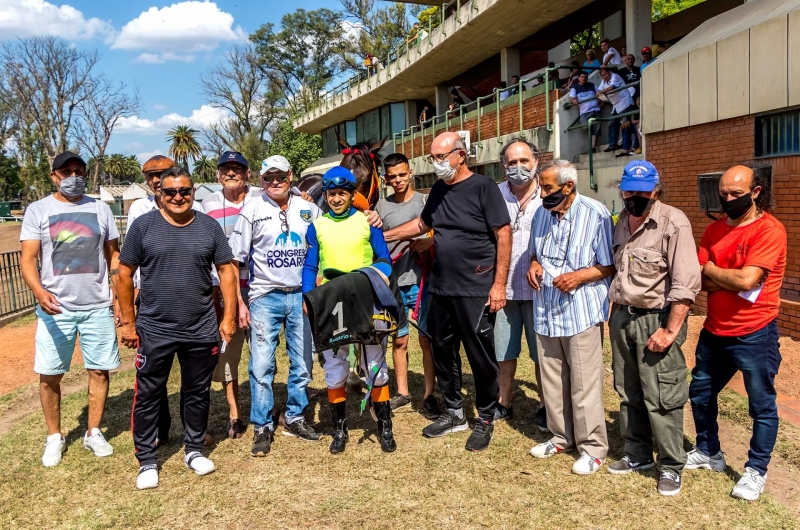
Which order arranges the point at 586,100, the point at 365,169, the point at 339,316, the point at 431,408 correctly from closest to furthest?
the point at 339,316 < the point at 431,408 < the point at 365,169 < the point at 586,100

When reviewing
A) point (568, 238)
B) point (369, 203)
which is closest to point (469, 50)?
point (369, 203)

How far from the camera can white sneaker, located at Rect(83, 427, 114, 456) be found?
4.50 meters

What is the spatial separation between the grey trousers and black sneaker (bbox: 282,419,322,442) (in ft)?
7.47

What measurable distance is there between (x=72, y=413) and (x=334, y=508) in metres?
3.24

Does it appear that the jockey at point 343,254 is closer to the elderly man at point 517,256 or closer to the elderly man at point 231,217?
the elderly man at point 231,217

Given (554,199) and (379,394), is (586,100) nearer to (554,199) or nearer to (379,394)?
(554,199)

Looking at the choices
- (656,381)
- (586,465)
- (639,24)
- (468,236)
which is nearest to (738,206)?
(656,381)

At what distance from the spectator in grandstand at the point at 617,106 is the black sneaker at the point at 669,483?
759cm

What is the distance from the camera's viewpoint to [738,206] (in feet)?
11.2

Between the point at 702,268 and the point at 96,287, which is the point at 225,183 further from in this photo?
the point at 702,268

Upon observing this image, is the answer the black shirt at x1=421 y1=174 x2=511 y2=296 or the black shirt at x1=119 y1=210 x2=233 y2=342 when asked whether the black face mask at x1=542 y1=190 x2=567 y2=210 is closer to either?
the black shirt at x1=421 y1=174 x2=511 y2=296

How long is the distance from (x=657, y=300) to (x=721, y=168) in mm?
5272

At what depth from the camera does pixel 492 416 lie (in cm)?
447

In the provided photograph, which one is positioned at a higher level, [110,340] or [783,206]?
[783,206]
